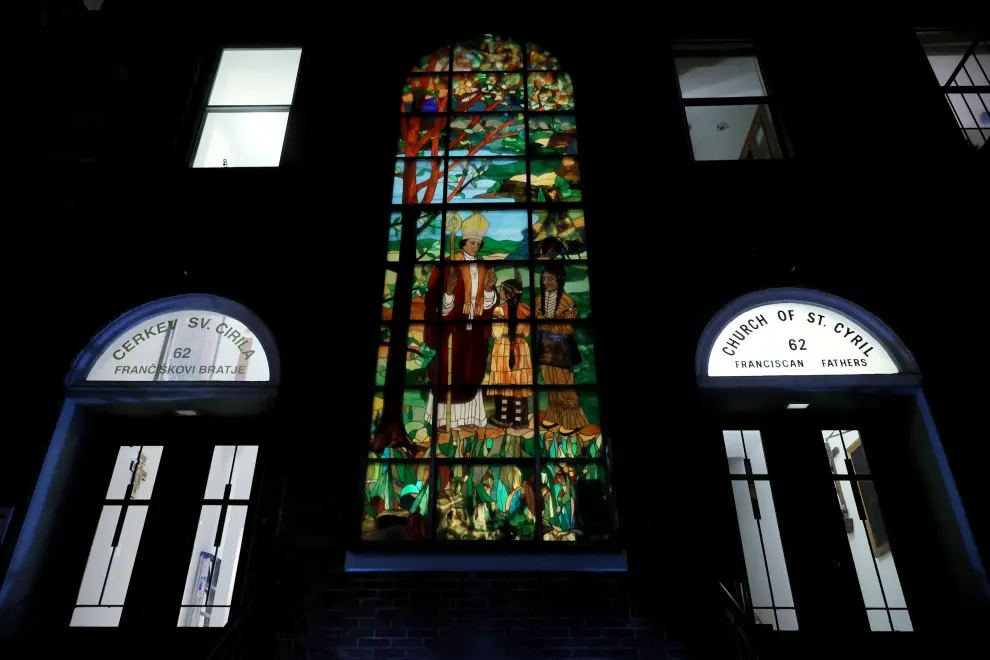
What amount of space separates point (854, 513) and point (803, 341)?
47.7 inches

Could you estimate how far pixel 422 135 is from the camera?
6.17 m

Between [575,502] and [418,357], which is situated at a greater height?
[418,357]

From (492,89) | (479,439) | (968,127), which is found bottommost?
(479,439)

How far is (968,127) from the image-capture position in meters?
6.08

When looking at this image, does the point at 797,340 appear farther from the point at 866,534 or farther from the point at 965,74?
the point at 965,74

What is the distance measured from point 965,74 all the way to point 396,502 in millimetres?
6607

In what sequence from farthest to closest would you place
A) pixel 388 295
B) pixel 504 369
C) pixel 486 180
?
pixel 486 180 < pixel 388 295 < pixel 504 369

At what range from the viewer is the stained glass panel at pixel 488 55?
670cm

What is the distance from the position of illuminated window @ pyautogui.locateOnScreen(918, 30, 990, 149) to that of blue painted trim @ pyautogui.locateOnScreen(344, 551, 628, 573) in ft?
16.3

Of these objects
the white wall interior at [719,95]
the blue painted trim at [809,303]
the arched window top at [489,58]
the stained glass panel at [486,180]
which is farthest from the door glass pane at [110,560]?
the white wall interior at [719,95]

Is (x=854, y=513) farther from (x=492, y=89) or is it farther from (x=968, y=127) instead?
(x=492, y=89)

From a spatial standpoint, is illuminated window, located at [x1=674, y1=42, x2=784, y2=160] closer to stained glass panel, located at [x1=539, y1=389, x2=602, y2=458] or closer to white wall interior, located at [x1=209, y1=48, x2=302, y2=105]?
stained glass panel, located at [x1=539, y1=389, x2=602, y2=458]

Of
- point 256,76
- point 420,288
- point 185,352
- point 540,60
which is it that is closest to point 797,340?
point 420,288

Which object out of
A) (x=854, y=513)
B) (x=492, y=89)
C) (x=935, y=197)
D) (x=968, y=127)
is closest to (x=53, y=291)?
(x=492, y=89)
